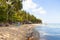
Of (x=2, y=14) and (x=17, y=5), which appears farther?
(x=17, y=5)

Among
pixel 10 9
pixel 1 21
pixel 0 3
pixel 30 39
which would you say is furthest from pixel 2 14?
pixel 30 39

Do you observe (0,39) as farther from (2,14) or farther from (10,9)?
(10,9)

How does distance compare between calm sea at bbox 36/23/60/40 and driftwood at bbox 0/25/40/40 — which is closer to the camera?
driftwood at bbox 0/25/40/40

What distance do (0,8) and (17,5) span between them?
74.1 feet

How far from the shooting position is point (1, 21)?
4859 cm

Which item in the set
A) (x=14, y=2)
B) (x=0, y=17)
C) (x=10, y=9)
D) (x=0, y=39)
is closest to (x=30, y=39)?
(x=0, y=39)

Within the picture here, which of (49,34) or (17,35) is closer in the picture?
(17,35)

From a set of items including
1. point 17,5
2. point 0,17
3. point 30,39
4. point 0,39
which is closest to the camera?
point 0,39

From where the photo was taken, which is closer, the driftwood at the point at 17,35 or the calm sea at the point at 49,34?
the driftwood at the point at 17,35

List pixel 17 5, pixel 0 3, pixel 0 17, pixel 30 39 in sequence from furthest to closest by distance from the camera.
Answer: pixel 17 5 → pixel 0 17 → pixel 0 3 → pixel 30 39

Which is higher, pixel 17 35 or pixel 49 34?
pixel 17 35

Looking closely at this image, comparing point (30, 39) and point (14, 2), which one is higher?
point (14, 2)

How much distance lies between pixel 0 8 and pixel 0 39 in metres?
32.8

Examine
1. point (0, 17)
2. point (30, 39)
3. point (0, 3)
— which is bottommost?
point (30, 39)
